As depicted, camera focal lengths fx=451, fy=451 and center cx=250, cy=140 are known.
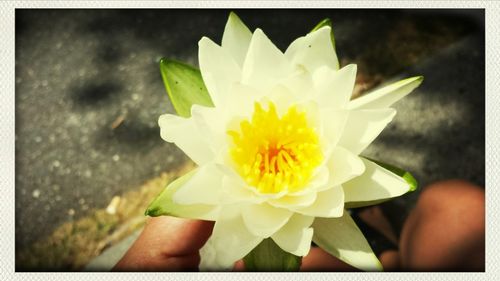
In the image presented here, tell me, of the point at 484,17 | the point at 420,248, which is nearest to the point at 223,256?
the point at 420,248

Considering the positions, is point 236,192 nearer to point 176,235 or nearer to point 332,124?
point 332,124

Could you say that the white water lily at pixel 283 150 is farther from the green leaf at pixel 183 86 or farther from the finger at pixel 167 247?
the finger at pixel 167 247

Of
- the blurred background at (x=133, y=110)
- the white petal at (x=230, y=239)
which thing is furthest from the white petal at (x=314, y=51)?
the blurred background at (x=133, y=110)

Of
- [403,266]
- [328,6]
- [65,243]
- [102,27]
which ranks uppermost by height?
[102,27]

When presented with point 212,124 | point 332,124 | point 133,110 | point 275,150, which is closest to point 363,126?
point 332,124

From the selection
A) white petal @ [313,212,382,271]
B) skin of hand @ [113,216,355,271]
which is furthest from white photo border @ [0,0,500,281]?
white petal @ [313,212,382,271]

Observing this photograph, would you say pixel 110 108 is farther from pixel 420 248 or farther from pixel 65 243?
pixel 420 248
